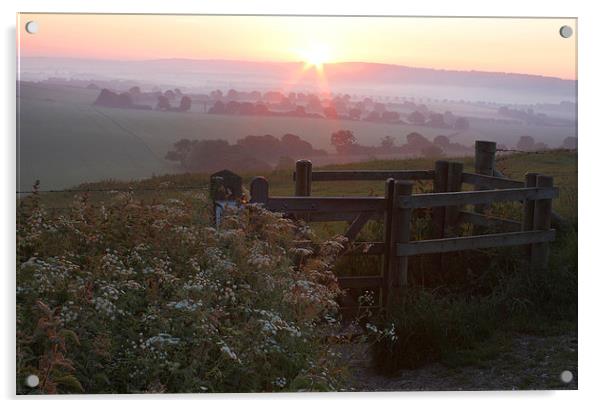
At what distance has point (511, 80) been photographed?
Result: 636cm

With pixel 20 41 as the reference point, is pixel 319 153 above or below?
below

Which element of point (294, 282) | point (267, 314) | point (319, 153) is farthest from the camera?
point (319, 153)

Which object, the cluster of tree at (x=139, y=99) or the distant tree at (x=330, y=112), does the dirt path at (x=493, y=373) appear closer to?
the distant tree at (x=330, y=112)

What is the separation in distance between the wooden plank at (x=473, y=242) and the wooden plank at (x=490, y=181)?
358 mm

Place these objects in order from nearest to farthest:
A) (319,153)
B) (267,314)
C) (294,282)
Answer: (267,314)
(294,282)
(319,153)

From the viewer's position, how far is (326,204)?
261 inches

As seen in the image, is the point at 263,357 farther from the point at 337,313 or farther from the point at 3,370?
the point at 3,370

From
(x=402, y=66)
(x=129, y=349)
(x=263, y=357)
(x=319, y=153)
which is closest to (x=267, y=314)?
(x=263, y=357)

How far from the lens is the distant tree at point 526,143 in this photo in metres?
6.59

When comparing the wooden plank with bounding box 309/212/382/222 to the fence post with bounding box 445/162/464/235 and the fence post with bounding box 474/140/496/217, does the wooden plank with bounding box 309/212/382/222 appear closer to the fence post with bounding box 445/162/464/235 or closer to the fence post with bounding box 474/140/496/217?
the fence post with bounding box 445/162/464/235

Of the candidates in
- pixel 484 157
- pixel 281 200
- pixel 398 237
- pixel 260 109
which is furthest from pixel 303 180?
pixel 484 157

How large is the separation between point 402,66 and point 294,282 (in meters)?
1.55

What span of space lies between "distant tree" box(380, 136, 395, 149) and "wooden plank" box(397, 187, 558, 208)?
0.43 metres
